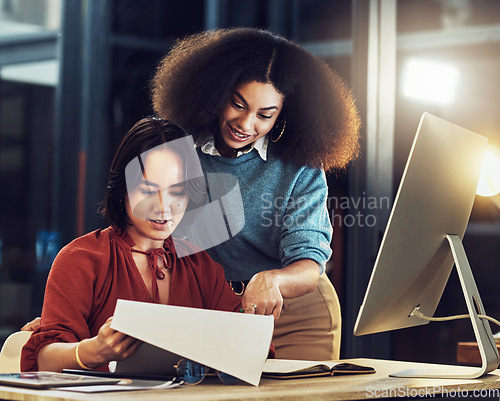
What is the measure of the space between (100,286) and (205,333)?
13.6 inches

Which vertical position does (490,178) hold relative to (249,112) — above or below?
below

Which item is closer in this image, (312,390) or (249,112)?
(312,390)

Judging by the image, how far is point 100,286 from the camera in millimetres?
1244

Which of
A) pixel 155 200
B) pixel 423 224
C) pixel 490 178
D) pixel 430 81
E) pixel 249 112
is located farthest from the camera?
pixel 430 81

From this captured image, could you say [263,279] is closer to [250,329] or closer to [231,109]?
[250,329]

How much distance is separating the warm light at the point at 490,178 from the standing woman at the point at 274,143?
1.62 ft

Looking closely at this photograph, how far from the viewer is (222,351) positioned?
97 cm

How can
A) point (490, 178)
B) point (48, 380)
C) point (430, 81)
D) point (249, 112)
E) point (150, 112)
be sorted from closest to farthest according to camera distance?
point (48, 380) → point (249, 112) → point (490, 178) → point (430, 81) → point (150, 112)

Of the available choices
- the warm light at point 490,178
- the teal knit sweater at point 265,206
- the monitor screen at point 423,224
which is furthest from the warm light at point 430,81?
the monitor screen at point 423,224

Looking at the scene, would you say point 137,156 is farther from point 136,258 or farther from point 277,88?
point 277,88

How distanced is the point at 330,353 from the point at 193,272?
0.55 m

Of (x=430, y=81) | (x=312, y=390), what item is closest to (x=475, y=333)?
(x=312, y=390)

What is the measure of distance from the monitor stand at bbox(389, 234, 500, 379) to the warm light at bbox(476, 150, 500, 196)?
913 millimetres

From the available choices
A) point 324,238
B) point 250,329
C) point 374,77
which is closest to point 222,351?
point 250,329
